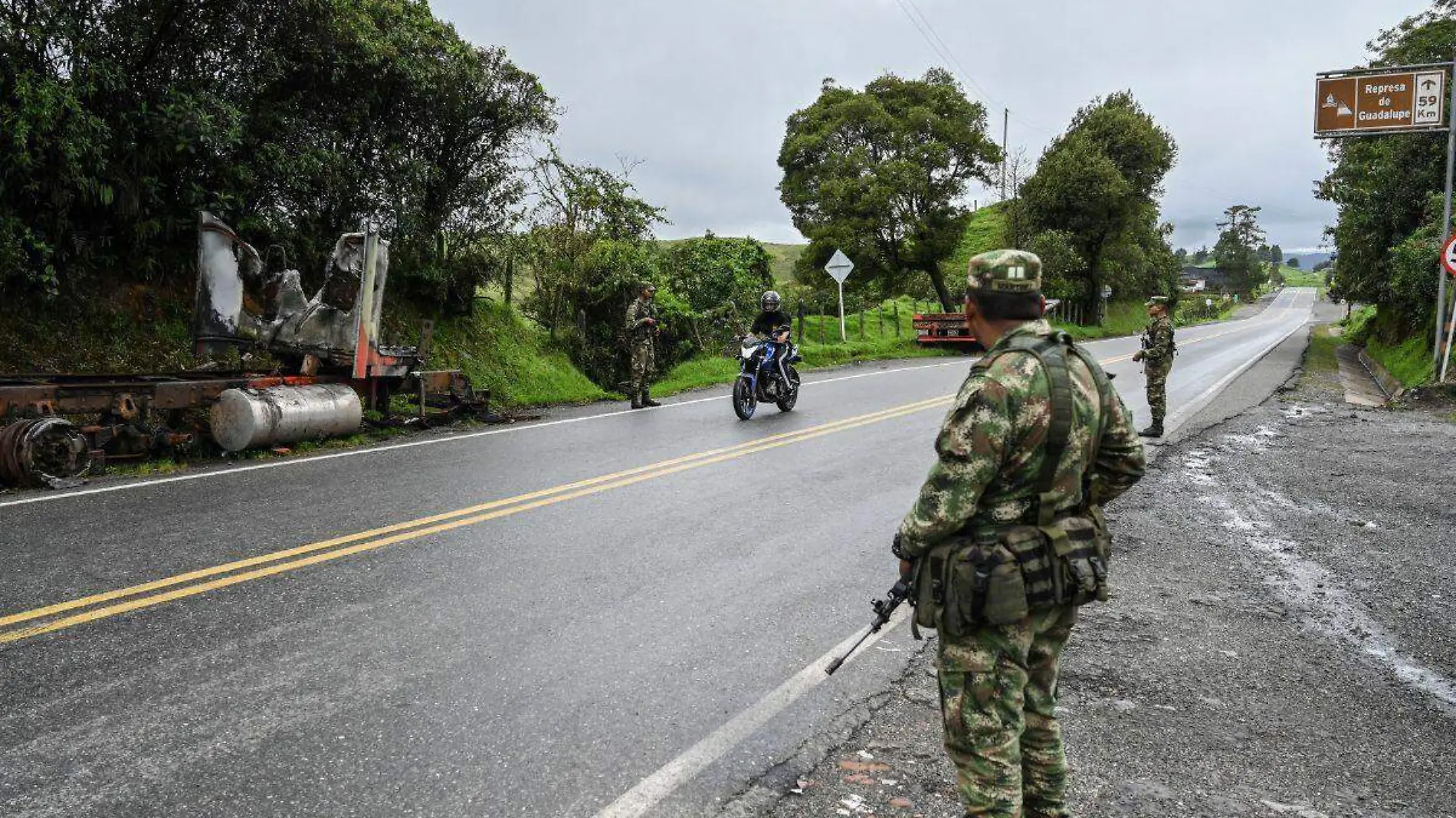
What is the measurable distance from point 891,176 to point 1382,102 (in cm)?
1741

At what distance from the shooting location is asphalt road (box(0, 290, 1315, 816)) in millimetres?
3100

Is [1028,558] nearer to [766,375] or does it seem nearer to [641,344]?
[766,375]

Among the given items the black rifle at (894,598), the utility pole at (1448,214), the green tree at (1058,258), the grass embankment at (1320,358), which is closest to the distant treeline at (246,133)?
the black rifle at (894,598)

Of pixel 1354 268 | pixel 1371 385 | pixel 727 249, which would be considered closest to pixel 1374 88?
pixel 1371 385

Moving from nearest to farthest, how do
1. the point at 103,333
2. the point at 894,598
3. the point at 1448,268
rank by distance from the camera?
the point at 894,598, the point at 103,333, the point at 1448,268

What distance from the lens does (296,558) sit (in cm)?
544

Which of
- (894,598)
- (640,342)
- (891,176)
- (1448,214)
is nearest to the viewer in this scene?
(894,598)

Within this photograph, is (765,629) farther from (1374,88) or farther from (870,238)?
(870,238)

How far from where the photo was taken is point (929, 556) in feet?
8.71

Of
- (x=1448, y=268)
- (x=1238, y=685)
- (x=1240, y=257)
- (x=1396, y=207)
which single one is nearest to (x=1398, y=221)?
(x=1396, y=207)

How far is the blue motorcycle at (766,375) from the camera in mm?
12359

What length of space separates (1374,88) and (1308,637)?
70.2ft

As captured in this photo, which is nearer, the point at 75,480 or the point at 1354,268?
the point at 75,480

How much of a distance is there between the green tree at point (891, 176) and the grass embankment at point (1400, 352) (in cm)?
1513
